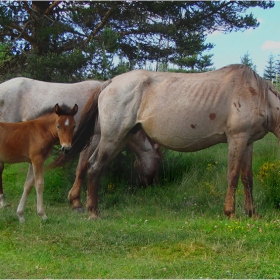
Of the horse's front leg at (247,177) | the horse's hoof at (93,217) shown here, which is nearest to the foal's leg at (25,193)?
the horse's hoof at (93,217)

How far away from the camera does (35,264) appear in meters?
4.69

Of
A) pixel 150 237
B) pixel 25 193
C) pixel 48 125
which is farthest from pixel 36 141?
pixel 150 237

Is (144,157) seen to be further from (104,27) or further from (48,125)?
(104,27)

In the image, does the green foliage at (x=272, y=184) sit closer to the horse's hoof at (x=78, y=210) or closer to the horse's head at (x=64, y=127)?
the horse's hoof at (x=78, y=210)

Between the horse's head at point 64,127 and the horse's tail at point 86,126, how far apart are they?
1330 millimetres

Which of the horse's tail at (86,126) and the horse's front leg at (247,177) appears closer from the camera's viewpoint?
the horse's front leg at (247,177)

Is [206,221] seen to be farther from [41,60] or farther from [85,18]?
[85,18]

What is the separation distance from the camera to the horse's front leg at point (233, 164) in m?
6.81

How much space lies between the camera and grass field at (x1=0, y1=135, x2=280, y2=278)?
4488 mm

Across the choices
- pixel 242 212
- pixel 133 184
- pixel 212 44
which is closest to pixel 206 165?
pixel 133 184

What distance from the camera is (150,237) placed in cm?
562

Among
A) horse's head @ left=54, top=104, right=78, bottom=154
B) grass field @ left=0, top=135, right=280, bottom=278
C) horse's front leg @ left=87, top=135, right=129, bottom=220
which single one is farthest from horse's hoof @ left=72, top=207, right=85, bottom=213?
horse's head @ left=54, top=104, right=78, bottom=154

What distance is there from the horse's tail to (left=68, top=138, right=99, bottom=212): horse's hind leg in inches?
14.4

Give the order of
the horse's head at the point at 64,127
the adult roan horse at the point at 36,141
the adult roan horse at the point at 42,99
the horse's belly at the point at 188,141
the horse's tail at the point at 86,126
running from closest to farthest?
the horse's head at the point at 64,127 < the adult roan horse at the point at 36,141 < the horse's belly at the point at 188,141 < the horse's tail at the point at 86,126 < the adult roan horse at the point at 42,99
